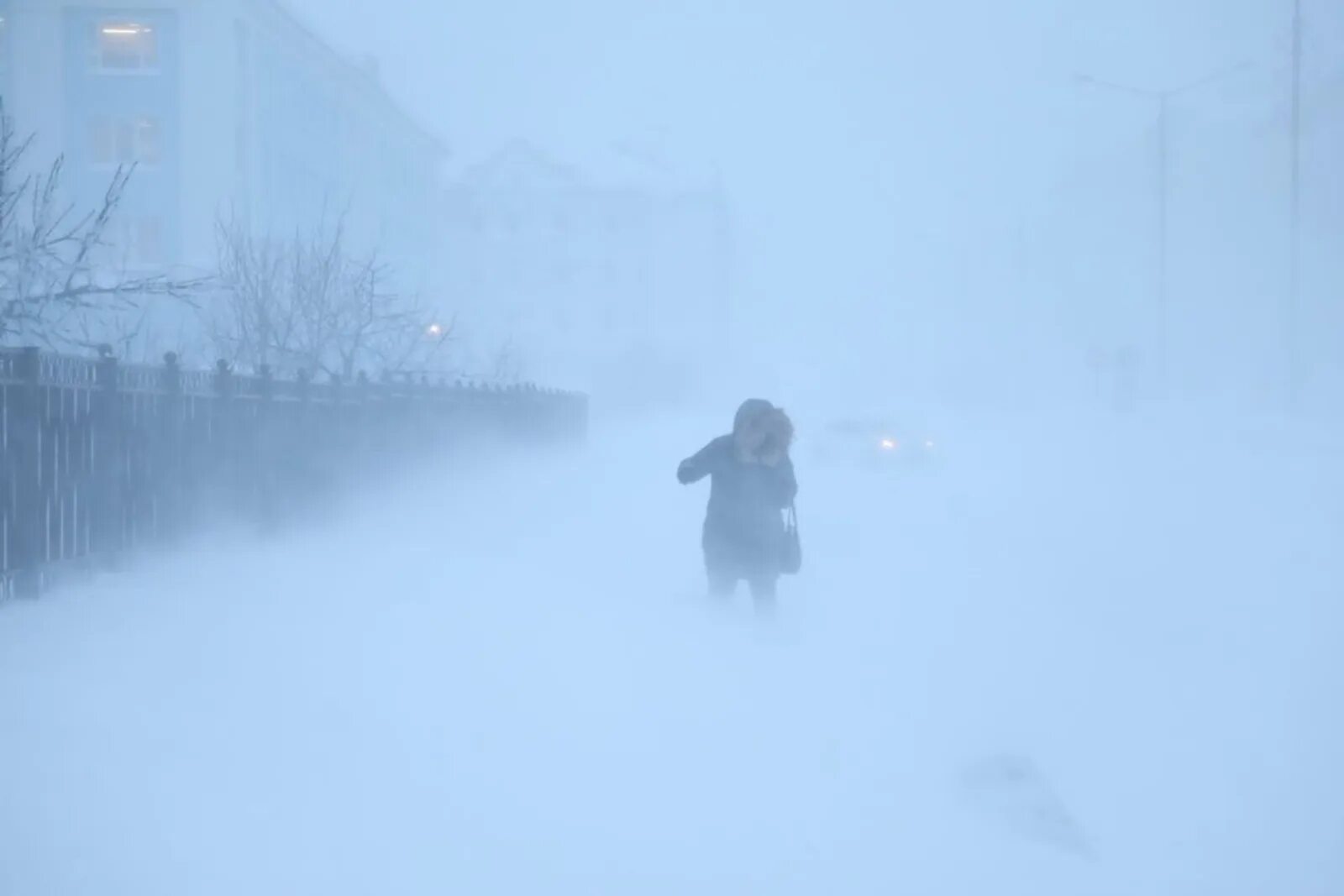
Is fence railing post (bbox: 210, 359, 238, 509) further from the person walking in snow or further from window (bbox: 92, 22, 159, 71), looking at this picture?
window (bbox: 92, 22, 159, 71)

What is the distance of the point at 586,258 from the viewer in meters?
74.6

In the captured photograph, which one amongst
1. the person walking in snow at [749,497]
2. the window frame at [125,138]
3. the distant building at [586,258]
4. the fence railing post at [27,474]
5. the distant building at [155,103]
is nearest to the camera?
the fence railing post at [27,474]

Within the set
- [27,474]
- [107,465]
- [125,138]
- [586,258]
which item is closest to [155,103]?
[125,138]

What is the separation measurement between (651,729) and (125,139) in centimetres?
3949

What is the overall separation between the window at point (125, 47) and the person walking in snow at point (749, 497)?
3692 cm

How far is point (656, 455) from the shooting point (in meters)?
32.7

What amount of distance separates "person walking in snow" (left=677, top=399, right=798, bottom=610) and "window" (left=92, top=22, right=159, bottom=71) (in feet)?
121

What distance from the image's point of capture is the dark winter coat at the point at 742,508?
977 centimetres

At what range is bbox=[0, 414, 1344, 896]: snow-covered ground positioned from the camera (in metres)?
5.68

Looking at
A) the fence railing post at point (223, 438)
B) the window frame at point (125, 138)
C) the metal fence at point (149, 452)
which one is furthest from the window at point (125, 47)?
the fence railing post at point (223, 438)

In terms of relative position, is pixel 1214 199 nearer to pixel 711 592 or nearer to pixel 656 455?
pixel 656 455

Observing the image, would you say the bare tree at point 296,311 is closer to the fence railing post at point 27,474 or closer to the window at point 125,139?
the fence railing post at point 27,474

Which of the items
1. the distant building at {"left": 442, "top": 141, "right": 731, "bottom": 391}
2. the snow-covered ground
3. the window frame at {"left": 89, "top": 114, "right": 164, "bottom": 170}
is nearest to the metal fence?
the snow-covered ground

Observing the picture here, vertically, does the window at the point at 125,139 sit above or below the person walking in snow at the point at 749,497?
Answer: above
